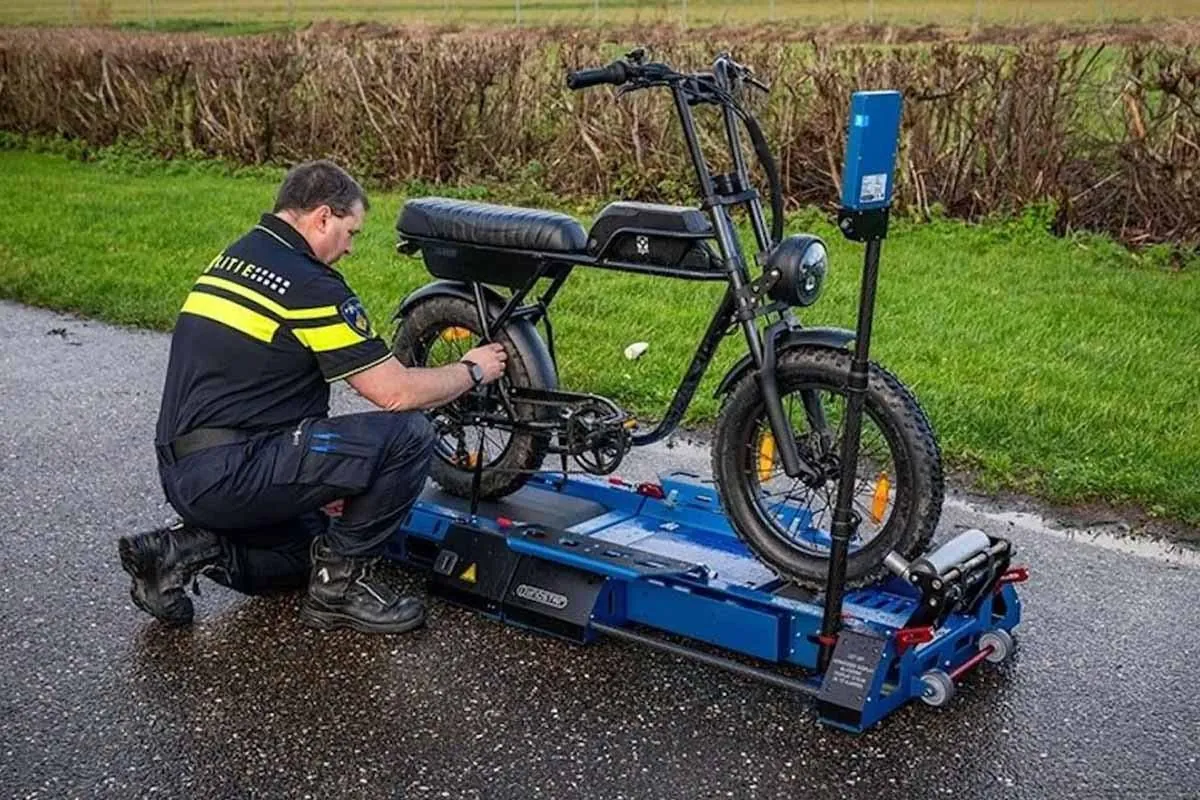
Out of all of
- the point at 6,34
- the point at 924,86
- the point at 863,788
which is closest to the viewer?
the point at 863,788

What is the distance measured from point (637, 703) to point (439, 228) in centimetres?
204

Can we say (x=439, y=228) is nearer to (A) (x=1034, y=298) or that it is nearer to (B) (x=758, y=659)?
(B) (x=758, y=659)

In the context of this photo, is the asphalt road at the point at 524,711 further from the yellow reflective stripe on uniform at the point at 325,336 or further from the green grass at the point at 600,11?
the green grass at the point at 600,11

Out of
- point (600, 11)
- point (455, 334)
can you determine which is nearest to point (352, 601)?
point (455, 334)

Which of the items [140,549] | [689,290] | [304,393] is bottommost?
[689,290]

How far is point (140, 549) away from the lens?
4.90m

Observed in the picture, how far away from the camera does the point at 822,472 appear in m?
4.79

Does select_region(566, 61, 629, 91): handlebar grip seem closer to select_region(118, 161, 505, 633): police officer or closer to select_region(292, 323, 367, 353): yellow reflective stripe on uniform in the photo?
select_region(118, 161, 505, 633): police officer

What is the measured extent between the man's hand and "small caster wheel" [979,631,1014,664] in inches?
72.2

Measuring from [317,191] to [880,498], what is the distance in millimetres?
2076

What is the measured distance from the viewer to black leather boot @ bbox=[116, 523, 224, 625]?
491 cm

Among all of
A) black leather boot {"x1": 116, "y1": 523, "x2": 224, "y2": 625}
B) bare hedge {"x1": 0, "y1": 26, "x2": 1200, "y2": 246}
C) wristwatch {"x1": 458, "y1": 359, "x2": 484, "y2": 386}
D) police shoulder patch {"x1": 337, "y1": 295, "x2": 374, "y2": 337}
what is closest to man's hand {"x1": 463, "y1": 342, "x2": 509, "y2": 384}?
wristwatch {"x1": 458, "y1": 359, "x2": 484, "y2": 386}

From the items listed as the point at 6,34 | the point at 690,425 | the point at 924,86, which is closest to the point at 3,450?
the point at 690,425

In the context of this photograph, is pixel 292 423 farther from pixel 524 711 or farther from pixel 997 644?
pixel 997 644
